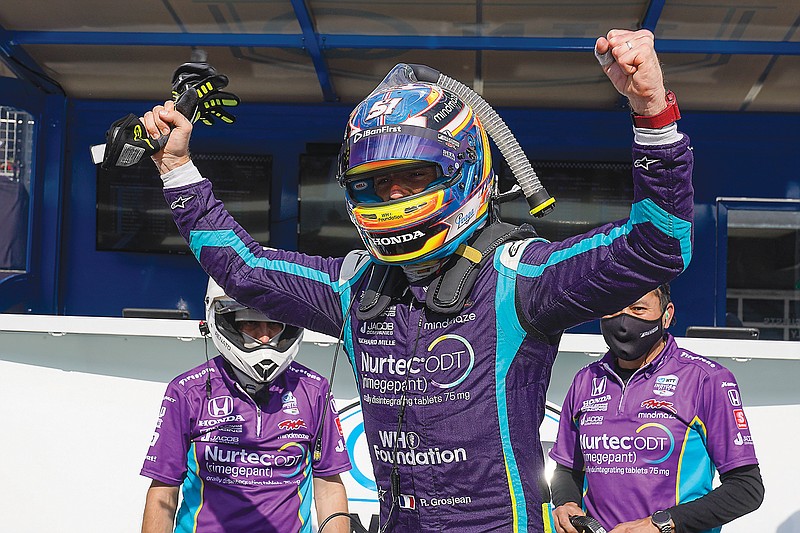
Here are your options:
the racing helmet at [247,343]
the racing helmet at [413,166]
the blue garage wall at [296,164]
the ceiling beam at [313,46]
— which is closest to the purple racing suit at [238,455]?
the racing helmet at [247,343]

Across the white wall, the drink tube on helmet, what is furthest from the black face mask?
the drink tube on helmet

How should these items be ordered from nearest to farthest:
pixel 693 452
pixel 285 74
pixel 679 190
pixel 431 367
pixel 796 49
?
pixel 679 190, pixel 431 367, pixel 693 452, pixel 796 49, pixel 285 74

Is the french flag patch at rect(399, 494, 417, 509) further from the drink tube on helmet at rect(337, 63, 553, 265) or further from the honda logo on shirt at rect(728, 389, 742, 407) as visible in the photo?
the honda logo on shirt at rect(728, 389, 742, 407)

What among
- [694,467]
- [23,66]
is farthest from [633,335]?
[23,66]

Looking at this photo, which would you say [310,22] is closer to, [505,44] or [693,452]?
[505,44]

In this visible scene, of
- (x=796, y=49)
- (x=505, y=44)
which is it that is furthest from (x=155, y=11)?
(x=796, y=49)

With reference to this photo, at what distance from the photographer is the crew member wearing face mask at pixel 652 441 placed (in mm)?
3174

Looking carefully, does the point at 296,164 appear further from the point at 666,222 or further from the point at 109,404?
the point at 666,222

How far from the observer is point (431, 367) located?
2090 mm

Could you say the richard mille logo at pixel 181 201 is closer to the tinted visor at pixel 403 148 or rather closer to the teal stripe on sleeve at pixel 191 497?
the tinted visor at pixel 403 148

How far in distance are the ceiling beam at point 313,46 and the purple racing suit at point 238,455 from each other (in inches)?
139

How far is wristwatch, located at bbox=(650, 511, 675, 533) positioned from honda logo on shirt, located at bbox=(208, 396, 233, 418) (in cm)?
166

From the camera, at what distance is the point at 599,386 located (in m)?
3.60

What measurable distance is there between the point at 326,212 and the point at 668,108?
6144 mm
